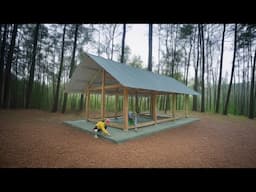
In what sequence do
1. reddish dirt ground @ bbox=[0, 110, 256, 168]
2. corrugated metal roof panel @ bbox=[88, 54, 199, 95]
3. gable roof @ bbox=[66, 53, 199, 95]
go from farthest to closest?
gable roof @ bbox=[66, 53, 199, 95] < corrugated metal roof panel @ bbox=[88, 54, 199, 95] < reddish dirt ground @ bbox=[0, 110, 256, 168]

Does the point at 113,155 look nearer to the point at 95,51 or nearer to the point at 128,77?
the point at 128,77

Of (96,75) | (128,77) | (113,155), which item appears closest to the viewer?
(113,155)

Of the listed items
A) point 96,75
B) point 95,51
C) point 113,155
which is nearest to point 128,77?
point 96,75

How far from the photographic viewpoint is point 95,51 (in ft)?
44.1

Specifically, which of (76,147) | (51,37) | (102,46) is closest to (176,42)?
(102,46)

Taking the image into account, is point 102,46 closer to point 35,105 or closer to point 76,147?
point 35,105

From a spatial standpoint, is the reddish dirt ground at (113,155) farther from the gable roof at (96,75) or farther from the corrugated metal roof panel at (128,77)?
the gable roof at (96,75)

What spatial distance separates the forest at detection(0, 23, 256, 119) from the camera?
9641 mm

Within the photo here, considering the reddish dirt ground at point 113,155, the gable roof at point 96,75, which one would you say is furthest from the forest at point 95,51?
the reddish dirt ground at point 113,155

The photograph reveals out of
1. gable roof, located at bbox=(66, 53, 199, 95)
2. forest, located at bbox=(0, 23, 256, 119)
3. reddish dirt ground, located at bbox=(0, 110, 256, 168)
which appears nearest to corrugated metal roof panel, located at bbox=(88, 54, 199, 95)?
gable roof, located at bbox=(66, 53, 199, 95)

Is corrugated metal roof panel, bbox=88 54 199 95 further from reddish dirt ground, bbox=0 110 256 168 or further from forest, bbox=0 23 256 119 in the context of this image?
forest, bbox=0 23 256 119
